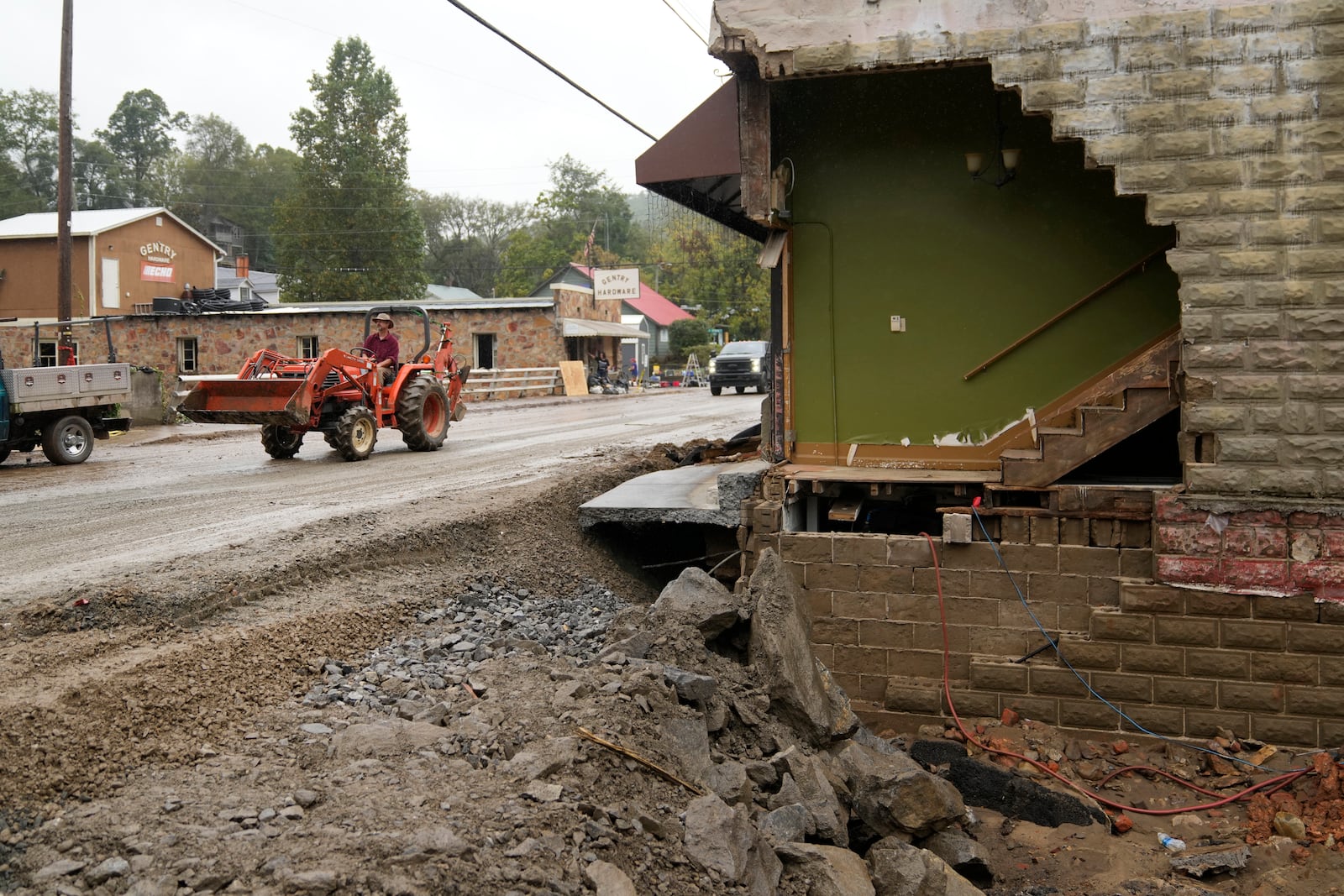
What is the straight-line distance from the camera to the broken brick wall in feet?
25.9

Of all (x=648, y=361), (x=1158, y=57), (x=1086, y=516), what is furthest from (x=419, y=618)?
(x=648, y=361)

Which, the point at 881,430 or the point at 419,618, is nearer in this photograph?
the point at 419,618

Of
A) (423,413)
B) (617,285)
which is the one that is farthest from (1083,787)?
(617,285)

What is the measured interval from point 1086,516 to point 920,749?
2.23m

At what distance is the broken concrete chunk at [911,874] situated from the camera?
5500 mm

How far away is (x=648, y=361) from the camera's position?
56906 millimetres

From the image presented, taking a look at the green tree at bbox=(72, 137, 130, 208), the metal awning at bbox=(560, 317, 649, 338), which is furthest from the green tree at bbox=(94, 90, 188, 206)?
the metal awning at bbox=(560, 317, 649, 338)

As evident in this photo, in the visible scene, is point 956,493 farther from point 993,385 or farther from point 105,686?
point 105,686

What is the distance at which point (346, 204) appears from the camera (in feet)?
190

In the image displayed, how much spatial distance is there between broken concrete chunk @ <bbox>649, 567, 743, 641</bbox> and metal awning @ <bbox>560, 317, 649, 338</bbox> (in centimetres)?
2903

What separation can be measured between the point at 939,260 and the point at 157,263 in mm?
40177

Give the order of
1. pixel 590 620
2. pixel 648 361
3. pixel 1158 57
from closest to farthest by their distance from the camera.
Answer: pixel 1158 57 < pixel 590 620 < pixel 648 361

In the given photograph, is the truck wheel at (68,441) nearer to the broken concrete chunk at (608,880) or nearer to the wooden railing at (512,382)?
the broken concrete chunk at (608,880)

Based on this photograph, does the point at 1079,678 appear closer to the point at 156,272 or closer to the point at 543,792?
the point at 543,792
